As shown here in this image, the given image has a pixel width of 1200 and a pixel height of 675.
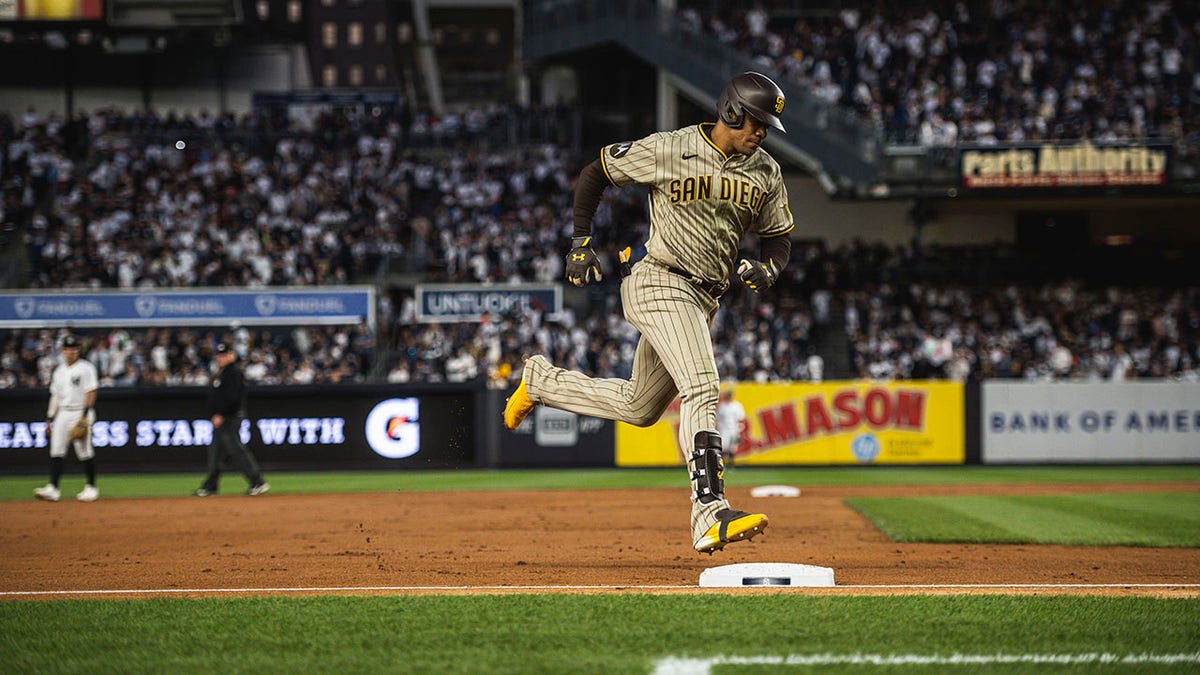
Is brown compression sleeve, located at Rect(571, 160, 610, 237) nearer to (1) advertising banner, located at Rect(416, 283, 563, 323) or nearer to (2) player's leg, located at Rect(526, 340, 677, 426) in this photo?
(2) player's leg, located at Rect(526, 340, 677, 426)

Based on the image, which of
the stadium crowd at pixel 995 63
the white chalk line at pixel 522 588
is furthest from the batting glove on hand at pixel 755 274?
the stadium crowd at pixel 995 63


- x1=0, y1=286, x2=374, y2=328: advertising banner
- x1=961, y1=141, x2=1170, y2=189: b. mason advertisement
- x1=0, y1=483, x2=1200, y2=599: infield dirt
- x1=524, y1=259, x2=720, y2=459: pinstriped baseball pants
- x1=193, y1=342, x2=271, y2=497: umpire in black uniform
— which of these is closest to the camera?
x1=524, y1=259, x2=720, y2=459: pinstriped baseball pants

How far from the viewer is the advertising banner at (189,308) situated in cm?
2522

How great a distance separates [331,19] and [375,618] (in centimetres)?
10475

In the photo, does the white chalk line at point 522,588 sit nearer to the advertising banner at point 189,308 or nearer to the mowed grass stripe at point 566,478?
the mowed grass stripe at point 566,478

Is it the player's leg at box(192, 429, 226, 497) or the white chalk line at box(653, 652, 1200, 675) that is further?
the player's leg at box(192, 429, 226, 497)

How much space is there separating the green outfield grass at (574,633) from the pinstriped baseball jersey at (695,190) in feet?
6.36

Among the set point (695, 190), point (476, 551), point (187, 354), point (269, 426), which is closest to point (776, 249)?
point (695, 190)

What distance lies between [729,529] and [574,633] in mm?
1505

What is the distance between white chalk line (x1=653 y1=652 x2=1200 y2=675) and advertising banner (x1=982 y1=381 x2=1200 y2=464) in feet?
63.8

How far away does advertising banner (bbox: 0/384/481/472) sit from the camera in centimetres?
2173

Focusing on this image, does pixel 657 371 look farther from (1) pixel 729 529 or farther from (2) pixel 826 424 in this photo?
(2) pixel 826 424

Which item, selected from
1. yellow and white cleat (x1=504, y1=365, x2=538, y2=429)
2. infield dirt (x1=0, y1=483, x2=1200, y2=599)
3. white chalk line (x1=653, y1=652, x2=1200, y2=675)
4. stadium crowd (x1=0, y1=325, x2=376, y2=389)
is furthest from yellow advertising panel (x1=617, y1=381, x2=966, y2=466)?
white chalk line (x1=653, y1=652, x2=1200, y2=675)

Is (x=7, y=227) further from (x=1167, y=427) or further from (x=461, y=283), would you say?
(x=1167, y=427)
